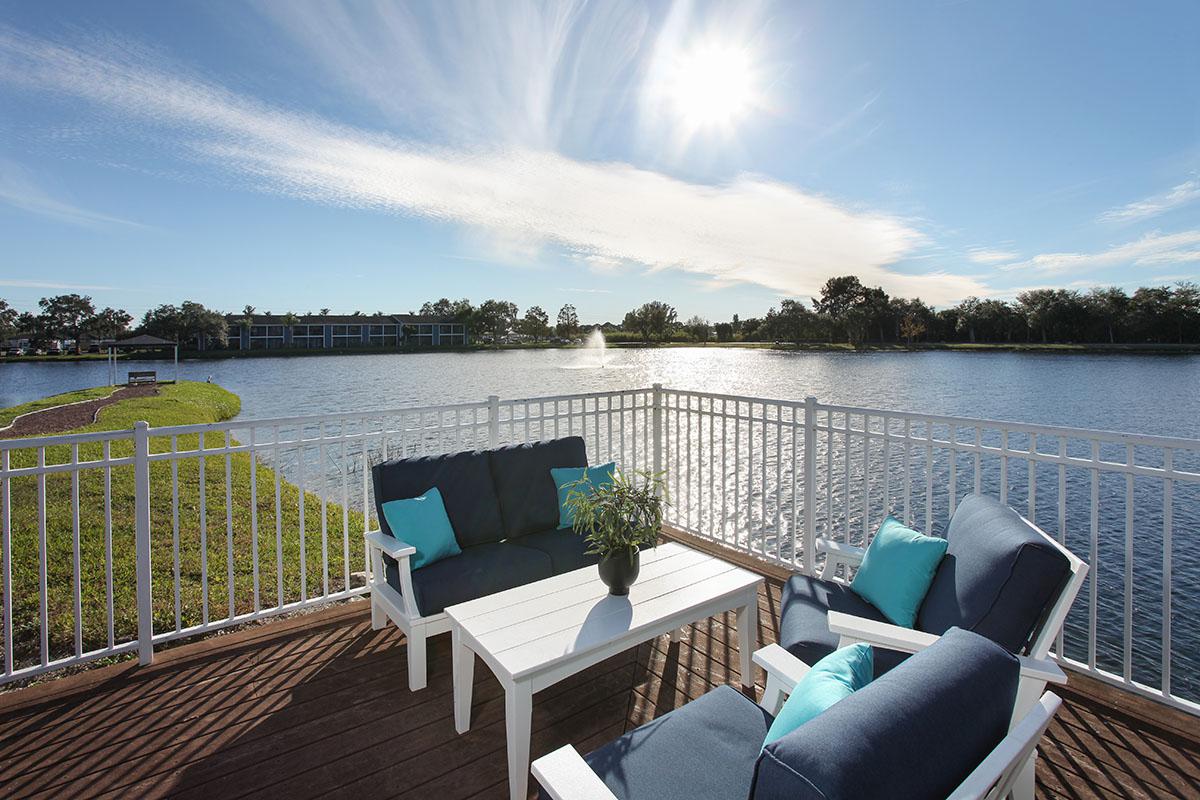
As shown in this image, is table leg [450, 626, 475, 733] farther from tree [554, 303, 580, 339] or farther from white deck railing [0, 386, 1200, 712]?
tree [554, 303, 580, 339]

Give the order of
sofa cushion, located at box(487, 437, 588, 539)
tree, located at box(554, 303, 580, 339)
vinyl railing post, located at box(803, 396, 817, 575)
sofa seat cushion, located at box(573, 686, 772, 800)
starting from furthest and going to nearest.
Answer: tree, located at box(554, 303, 580, 339), vinyl railing post, located at box(803, 396, 817, 575), sofa cushion, located at box(487, 437, 588, 539), sofa seat cushion, located at box(573, 686, 772, 800)

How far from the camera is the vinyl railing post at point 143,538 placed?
2.63 metres

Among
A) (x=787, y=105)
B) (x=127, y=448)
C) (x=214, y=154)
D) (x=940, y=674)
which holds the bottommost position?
(x=127, y=448)

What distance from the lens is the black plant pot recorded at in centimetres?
237

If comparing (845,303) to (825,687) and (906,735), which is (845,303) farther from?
(906,735)

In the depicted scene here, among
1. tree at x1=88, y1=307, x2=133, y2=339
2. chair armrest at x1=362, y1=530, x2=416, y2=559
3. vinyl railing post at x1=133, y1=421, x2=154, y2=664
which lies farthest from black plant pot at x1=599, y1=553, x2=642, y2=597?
tree at x1=88, y1=307, x2=133, y2=339

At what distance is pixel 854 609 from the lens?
2.35 metres

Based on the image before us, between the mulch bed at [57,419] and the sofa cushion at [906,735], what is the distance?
1556 centimetres

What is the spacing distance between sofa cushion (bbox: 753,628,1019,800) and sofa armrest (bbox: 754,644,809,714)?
582mm

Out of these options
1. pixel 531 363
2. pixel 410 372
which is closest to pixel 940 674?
pixel 410 372

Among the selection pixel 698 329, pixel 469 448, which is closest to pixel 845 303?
pixel 698 329

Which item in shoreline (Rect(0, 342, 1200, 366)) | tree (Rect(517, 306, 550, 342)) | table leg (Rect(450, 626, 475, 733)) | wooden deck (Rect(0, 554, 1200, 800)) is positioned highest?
tree (Rect(517, 306, 550, 342))

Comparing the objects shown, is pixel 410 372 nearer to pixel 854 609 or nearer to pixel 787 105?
pixel 787 105

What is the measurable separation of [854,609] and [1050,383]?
94.0 feet
